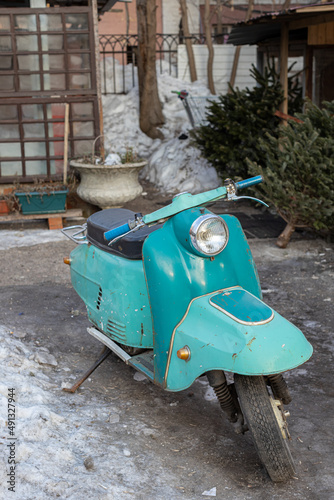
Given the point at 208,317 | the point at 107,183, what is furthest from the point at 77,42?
the point at 208,317

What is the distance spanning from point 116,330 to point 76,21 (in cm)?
606

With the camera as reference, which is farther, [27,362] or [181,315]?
[27,362]

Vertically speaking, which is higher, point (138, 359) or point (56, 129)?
point (56, 129)

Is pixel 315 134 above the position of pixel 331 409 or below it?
above

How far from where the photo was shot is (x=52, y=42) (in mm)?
8055

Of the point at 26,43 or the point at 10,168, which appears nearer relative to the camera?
the point at 26,43

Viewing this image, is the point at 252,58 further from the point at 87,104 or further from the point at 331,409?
the point at 331,409

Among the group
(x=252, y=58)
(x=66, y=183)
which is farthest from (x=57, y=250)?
(x=252, y=58)

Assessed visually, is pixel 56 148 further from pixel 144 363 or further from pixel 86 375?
pixel 144 363

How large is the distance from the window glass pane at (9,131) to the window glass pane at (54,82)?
0.72 meters

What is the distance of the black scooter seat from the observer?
3225 mm

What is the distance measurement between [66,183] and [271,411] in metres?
6.04

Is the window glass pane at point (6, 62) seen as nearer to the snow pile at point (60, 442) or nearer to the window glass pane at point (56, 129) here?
the window glass pane at point (56, 129)

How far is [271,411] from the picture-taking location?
101 inches
